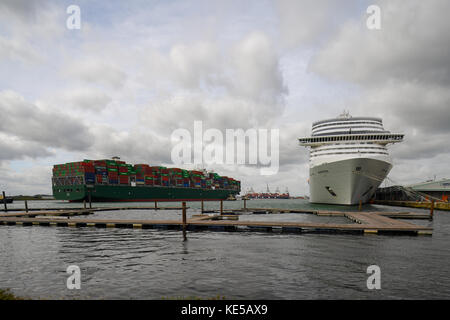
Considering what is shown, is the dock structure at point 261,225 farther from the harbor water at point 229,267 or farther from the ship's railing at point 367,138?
the ship's railing at point 367,138

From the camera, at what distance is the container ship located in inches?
3305

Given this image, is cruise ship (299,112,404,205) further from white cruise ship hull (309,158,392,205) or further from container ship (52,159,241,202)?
container ship (52,159,241,202)

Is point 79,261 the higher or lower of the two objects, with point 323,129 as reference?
lower

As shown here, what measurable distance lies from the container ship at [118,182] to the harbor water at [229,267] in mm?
59772

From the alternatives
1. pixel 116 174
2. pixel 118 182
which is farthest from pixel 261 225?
pixel 116 174

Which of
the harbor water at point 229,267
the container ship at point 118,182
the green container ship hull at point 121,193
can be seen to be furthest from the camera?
the container ship at point 118,182

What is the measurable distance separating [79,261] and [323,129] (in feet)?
180

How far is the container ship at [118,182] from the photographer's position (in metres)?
83.9

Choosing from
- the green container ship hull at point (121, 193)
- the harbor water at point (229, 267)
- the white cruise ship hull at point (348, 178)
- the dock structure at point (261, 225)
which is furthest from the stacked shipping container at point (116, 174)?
the harbor water at point (229, 267)

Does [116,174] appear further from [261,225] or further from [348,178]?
[261,225]
